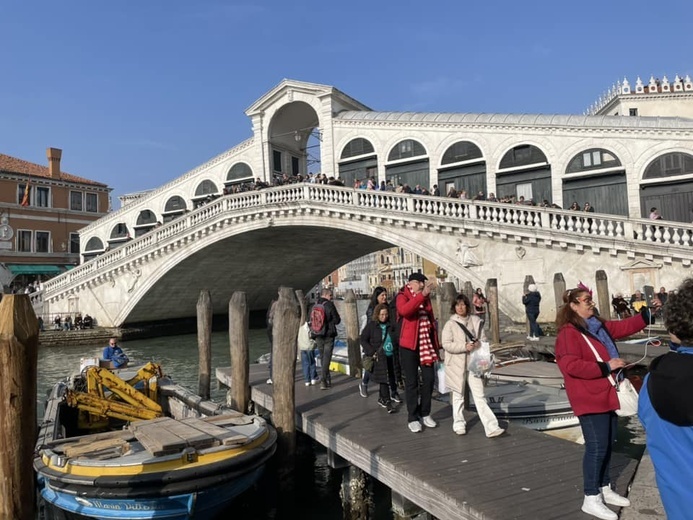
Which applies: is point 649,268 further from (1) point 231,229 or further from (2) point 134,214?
(2) point 134,214

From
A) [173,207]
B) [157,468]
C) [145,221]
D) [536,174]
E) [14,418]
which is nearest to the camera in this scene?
[14,418]

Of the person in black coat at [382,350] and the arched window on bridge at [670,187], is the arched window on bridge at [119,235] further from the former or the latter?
the person in black coat at [382,350]

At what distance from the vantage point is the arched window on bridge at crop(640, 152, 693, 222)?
15.0 metres

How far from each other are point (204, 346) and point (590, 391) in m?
6.99

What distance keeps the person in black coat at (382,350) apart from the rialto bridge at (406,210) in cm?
906

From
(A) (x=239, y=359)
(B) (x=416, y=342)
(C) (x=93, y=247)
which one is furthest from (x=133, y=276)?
(B) (x=416, y=342)

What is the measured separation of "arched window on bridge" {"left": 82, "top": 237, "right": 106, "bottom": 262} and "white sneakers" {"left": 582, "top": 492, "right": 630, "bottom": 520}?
2947cm

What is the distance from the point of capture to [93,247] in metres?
29.0

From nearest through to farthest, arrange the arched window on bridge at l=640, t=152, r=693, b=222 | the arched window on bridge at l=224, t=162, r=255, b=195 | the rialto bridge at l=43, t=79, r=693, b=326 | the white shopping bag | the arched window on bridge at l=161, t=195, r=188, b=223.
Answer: the white shopping bag, the rialto bridge at l=43, t=79, r=693, b=326, the arched window on bridge at l=640, t=152, r=693, b=222, the arched window on bridge at l=224, t=162, r=255, b=195, the arched window on bridge at l=161, t=195, r=188, b=223

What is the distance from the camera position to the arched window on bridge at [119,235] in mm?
27812

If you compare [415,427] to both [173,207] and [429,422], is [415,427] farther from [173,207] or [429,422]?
[173,207]

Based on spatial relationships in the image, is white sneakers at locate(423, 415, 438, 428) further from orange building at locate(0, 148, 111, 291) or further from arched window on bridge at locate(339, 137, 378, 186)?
orange building at locate(0, 148, 111, 291)

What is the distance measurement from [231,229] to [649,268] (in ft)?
44.2

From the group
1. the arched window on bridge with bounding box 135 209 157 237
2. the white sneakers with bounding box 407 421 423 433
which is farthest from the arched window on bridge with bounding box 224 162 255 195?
the white sneakers with bounding box 407 421 423 433
